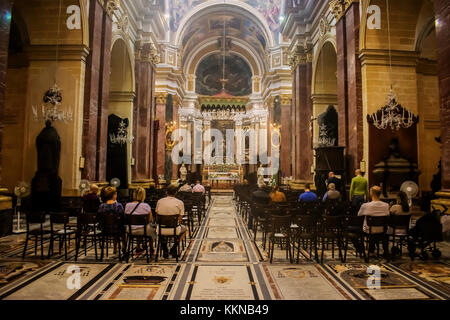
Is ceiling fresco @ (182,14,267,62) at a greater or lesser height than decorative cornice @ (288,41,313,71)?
greater

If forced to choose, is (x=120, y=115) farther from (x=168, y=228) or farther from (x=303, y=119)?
(x=168, y=228)

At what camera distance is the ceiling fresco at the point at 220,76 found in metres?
29.6

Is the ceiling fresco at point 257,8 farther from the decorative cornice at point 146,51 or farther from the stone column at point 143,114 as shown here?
the stone column at point 143,114

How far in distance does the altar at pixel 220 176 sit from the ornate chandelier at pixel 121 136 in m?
11.9

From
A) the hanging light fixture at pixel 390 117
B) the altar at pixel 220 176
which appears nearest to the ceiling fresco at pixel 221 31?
the altar at pixel 220 176

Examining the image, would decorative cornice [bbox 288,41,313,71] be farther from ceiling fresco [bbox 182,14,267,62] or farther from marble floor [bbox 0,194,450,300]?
marble floor [bbox 0,194,450,300]

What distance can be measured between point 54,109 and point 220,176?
17.3 meters

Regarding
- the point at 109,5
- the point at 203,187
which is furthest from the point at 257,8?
the point at 203,187

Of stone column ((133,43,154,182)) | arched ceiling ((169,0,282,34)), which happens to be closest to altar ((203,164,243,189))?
stone column ((133,43,154,182))

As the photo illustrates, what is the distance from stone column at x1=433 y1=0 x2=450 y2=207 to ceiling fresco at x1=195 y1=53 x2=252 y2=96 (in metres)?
24.5

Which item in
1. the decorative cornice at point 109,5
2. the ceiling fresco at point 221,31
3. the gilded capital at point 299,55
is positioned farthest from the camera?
the ceiling fresco at point 221,31

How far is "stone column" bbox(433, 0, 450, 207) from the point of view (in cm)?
543

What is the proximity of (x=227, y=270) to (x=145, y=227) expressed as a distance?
1.41 metres

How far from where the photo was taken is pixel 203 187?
11578 mm
